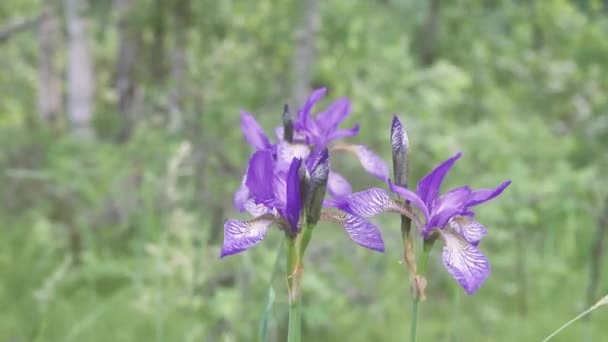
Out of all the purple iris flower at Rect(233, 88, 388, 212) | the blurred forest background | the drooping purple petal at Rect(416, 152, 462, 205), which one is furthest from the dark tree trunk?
the drooping purple petal at Rect(416, 152, 462, 205)

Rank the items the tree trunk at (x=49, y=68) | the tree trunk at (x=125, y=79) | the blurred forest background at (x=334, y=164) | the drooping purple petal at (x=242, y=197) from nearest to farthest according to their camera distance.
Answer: the drooping purple petal at (x=242, y=197), the blurred forest background at (x=334, y=164), the tree trunk at (x=125, y=79), the tree trunk at (x=49, y=68)

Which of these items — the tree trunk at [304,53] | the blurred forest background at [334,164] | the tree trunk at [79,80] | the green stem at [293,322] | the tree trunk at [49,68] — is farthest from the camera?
the tree trunk at [49,68]

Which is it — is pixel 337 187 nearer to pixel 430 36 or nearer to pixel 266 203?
pixel 266 203

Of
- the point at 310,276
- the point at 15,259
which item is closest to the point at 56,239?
the point at 15,259

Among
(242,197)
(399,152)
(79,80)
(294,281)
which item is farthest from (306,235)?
(79,80)

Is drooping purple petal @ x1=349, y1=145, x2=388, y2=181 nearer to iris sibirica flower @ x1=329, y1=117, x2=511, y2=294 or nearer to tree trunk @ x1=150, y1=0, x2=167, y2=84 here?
iris sibirica flower @ x1=329, y1=117, x2=511, y2=294

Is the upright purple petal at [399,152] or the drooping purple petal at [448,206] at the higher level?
the upright purple petal at [399,152]

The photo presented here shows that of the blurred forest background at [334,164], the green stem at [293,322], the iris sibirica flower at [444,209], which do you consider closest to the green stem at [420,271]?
the iris sibirica flower at [444,209]

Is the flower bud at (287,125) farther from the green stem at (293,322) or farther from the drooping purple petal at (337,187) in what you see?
the green stem at (293,322)
